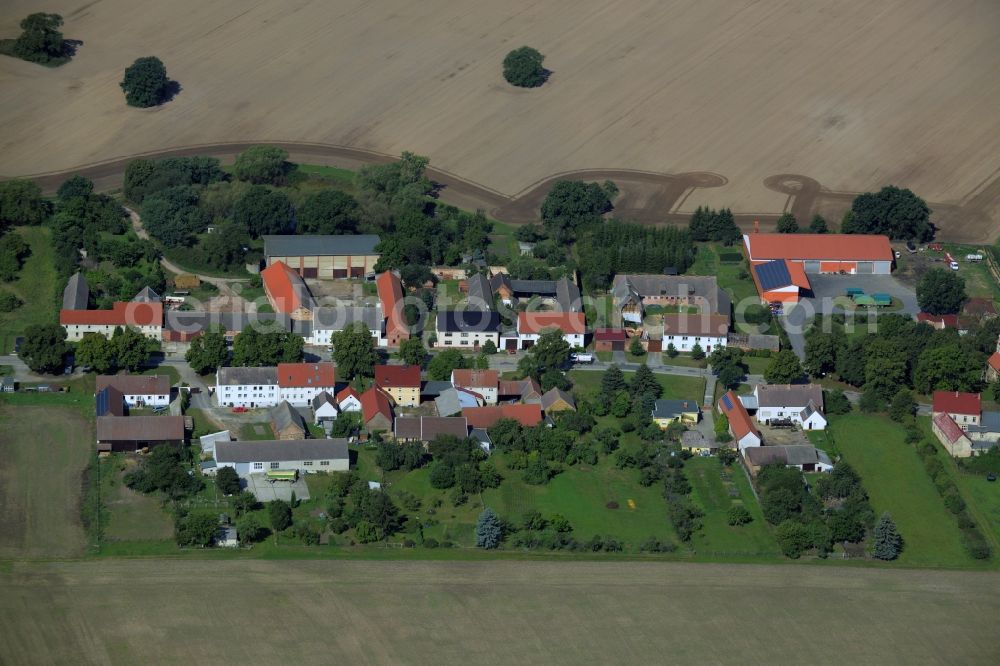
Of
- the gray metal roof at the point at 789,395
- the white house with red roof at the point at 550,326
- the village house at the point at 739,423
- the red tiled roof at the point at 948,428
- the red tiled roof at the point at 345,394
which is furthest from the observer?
the white house with red roof at the point at 550,326

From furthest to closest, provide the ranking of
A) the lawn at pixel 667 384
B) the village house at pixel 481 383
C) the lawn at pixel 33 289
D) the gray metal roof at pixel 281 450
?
the lawn at pixel 33 289, the lawn at pixel 667 384, the village house at pixel 481 383, the gray metal roof at pixel 281 450

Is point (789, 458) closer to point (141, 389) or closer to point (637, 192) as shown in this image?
point (141, 389)

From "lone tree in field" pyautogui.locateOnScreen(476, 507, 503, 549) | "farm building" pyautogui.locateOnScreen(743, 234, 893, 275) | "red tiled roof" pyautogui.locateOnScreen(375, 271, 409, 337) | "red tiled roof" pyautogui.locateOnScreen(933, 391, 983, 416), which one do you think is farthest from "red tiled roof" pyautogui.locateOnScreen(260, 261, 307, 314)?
"red tiled roof" pyautogui.locateOnScreen(933, 391, 983, 416)

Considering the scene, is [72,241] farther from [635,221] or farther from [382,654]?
[382,654]

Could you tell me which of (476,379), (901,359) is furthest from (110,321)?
(901,359)

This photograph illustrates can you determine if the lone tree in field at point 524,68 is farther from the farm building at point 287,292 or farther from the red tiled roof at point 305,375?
the red tiled roof at point 305,375

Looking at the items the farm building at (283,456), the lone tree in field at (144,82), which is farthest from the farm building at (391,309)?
the lone tree in field at (144,82)
